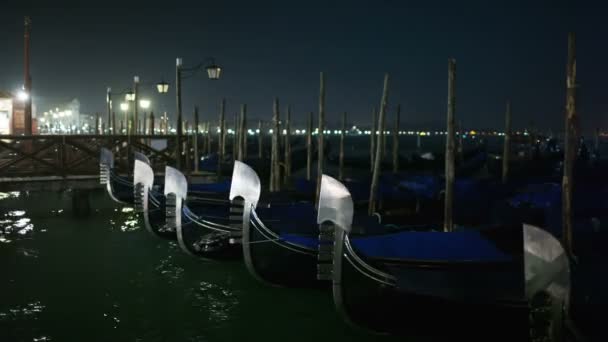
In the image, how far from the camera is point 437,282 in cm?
431

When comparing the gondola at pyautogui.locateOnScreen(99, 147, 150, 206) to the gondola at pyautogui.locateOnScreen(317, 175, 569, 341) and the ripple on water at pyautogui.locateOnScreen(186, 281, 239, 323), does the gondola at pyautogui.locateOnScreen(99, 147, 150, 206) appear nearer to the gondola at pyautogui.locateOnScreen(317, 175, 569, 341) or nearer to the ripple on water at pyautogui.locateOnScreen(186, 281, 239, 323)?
the ripple on water at pyautogui.locateOnScreen(186, 281, 239, 323)

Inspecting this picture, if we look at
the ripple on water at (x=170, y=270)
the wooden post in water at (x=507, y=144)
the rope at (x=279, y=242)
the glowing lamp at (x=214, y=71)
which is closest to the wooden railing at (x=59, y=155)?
the glowing lamp at (x=214, y=71)

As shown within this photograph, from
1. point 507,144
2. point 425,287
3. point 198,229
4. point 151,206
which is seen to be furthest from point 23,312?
point 507,144

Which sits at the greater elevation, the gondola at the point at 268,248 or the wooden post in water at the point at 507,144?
the wooden post in water at the point at 507,144

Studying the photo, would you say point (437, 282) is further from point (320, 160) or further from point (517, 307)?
point (320, 160)

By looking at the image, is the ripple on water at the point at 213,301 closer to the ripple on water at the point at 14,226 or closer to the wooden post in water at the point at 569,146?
the wooden post in water at the point at 569,146

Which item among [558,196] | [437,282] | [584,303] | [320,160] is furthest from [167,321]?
[558,196]

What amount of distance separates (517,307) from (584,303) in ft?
1.43

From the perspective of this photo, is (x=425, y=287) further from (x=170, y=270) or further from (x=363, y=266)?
(x=170, y=270)

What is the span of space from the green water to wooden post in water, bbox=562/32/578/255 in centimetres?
184

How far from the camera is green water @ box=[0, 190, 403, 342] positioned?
4.42m

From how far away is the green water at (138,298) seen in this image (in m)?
4.42

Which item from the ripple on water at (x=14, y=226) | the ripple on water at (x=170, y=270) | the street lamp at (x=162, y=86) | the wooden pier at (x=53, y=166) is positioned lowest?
the ripple on water at (x=170, y=270)

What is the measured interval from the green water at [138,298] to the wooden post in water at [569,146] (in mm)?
1844
